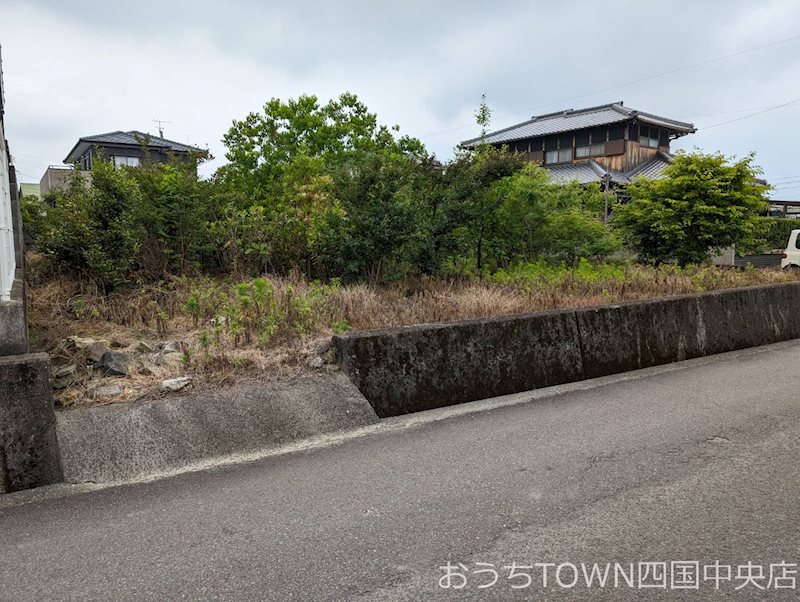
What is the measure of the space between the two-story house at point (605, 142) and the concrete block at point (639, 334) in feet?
69.6

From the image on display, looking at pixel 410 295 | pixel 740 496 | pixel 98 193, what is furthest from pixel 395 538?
pixel 98 193

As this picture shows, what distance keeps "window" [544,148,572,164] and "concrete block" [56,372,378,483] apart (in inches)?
1136

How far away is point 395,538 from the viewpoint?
2805mm

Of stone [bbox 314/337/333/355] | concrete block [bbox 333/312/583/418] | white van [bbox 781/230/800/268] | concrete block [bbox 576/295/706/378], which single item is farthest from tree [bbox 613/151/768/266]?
stone [bbox 314/337/333/355]

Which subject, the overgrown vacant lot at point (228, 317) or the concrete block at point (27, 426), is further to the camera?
the overgrown vacant lot at point (228, 317)

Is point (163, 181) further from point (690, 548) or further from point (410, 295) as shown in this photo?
point (690, 548)

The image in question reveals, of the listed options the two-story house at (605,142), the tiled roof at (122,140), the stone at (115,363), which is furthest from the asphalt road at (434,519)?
the tiled roof at (122,140)

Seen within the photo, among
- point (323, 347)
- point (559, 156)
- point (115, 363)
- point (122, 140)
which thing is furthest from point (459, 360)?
point (122, 140)

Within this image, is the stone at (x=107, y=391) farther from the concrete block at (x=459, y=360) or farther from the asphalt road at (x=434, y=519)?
the concrete block at (x=459, y=360)

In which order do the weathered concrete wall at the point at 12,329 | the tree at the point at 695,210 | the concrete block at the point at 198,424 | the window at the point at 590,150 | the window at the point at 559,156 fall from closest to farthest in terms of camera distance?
the concrete block at the point at 198,424 → the weathered concrete wall at the point at 12,329 → the tree at the point at 695,210 → the window at the point at 590,150 → the window at the point at 559,156

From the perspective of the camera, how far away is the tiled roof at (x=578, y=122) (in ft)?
95.2

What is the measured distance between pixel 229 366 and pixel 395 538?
230 cm

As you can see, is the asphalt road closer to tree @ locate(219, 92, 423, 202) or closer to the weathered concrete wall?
the weathered concrete wall

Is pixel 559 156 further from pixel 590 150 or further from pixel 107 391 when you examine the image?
pixel 107 391
